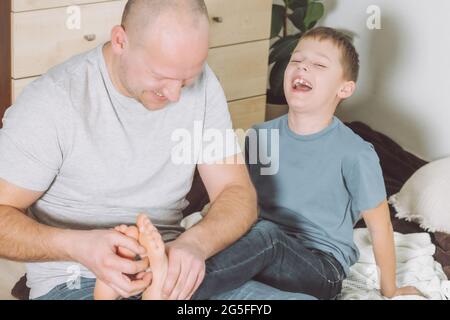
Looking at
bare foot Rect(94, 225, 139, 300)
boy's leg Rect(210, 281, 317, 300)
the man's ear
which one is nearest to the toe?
bare foot Rect(94, 225, 139, 300)

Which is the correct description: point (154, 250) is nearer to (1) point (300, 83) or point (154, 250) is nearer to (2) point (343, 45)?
(1) point (300, 83)

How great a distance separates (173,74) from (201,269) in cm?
34

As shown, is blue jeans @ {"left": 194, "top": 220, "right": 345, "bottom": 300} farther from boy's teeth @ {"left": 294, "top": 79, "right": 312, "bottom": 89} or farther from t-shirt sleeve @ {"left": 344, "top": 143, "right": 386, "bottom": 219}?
boy's teeth @ {"left": 294, "top": 79, "right": 312, "bottom": 89}

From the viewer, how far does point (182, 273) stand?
4.28ft

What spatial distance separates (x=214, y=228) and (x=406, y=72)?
1484mm

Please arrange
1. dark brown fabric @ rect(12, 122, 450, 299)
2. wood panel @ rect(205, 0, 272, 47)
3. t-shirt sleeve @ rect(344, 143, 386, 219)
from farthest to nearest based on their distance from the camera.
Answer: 1. wood panel @ rect(205, 0, 272, 47)
2. dark brown fabric @ rect(12, 122, 450, 299)
3. t-shirt sleeve @ rect(344, 143, 386, 219)

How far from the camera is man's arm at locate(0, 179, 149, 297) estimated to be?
126cm

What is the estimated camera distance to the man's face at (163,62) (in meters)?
1.35

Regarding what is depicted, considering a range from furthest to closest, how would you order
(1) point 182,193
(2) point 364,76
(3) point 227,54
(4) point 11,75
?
(2) point 364,76, (3) point 227,54, (4) point 11,75, (1) point 182,193

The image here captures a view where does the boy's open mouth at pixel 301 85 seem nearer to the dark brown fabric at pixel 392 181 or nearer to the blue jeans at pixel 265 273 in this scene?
the blue jeans at pixel 265 273

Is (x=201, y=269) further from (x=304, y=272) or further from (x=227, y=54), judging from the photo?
(x=227, y=54)

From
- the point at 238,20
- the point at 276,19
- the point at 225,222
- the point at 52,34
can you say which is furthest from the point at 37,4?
the point at 276,19

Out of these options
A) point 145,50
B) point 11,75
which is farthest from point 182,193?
point 11,75
